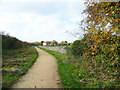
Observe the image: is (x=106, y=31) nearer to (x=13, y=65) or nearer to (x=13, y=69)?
(x=13, y=69)

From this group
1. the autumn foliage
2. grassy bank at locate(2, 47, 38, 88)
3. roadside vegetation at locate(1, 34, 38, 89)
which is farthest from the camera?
roadside vegetation at locate(1, 34, 38, 89)

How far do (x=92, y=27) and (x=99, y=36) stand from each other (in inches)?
18.6

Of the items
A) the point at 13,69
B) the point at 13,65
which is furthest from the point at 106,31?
the point at 13,65

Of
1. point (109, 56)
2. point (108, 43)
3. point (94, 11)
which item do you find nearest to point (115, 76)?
point (109, 56)

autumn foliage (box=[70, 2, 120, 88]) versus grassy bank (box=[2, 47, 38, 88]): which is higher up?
autumn foliage (box=[70, 2, 120, 88])

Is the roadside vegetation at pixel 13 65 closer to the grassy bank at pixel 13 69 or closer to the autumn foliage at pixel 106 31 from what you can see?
the grassy bank at pixel 13 69

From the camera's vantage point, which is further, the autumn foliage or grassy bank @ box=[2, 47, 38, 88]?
grassy bank @ box=[2, 47, 38, 88]

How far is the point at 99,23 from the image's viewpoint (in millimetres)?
4496

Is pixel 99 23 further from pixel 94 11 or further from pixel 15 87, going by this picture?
pixel 15 87

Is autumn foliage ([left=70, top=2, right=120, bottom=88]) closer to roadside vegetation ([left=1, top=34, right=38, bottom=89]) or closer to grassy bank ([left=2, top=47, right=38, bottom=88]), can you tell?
grassy bank ([left=2, top=47, right=38, bottom=88])

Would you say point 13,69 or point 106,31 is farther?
point 13,69

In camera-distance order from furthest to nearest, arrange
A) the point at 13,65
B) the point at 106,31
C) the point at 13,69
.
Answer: the point at 13,65, the point at 13,69, the point at 106,31

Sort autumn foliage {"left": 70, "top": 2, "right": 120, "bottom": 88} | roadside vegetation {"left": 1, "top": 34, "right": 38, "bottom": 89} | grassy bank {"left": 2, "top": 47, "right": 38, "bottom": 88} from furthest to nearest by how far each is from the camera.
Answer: roadside vegetation {"left": 1, "top": 34, "right": 38, "bottom": 89}, grassy bank {"left": 2, "top": 47, "right": 38, "bottom": 88}, autumn foliage {"left": 70, "top": 2, "right": 120, "bottom": 88}

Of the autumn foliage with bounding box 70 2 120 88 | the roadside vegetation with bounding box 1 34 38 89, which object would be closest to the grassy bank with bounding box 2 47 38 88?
the roadside vegetation with bounding box 1 34 38 89
